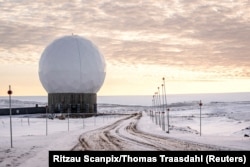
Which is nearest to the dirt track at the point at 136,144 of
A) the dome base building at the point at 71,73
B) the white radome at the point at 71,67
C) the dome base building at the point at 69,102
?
the white radome at the point at 71,67

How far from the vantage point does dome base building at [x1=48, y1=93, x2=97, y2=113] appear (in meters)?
68.7

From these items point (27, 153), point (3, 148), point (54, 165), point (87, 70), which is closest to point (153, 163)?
point (54, 165)

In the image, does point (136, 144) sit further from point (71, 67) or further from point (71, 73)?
point (71, 67)

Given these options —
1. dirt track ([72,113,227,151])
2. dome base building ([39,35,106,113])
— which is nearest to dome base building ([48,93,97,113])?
dome base building ([39,35,106,113])

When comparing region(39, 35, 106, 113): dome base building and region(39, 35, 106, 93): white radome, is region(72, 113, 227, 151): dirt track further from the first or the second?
region(39, 35, 106, 113): dome base building

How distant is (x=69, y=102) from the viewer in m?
68.9

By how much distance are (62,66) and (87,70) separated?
4.24 metres

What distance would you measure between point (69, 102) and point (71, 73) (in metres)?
5.42

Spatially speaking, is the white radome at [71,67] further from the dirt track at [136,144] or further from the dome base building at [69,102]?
the dirt track at [136,144]

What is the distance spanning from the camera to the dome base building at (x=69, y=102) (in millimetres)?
68688

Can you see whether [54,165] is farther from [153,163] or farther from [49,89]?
[49,89]

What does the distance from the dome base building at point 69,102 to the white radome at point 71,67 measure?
71 cm

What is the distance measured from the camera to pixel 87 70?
6788 centimetres

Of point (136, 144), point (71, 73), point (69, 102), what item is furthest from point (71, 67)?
point (136, 144)
